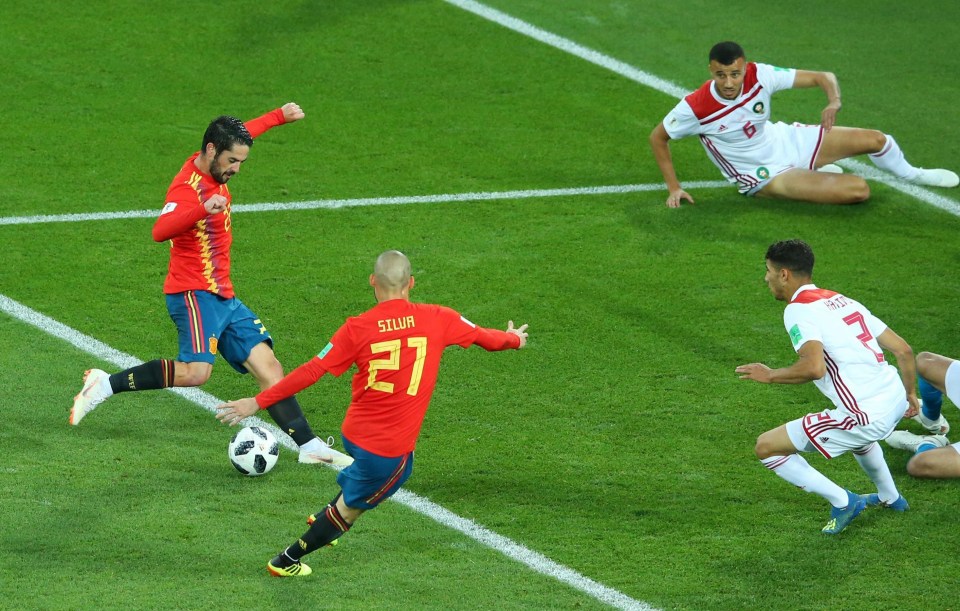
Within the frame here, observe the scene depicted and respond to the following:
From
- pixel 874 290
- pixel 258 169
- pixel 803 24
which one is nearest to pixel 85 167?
pixel 258 169

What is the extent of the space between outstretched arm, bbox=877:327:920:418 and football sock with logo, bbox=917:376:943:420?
100cm

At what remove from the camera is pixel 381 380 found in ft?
20.0

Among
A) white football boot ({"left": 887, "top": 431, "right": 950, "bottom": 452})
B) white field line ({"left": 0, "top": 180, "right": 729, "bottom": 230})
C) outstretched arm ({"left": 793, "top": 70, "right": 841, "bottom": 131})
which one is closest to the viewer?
white football boot ({"left": 887, "top": 431, "right": 950, "bottom": 452})

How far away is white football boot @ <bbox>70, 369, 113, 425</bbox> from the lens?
7.72 metres

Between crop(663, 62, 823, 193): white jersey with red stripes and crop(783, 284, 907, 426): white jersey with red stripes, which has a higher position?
crop(663, 62, 823, 193): white jersey with red stripes

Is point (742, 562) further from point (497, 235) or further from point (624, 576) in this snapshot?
point (497, 235)

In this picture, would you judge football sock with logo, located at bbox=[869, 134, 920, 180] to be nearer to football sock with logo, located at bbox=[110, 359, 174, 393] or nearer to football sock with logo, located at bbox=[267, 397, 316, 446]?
football sock with logo, located at bbox=[267, 397, 316, 446]

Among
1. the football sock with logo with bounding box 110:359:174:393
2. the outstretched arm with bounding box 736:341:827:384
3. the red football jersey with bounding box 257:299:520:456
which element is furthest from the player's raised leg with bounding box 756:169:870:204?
the football sock with logo with bounding box 110:359:174:393

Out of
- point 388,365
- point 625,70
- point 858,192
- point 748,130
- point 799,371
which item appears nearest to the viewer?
point 388,365

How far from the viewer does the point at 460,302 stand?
31.7 ft

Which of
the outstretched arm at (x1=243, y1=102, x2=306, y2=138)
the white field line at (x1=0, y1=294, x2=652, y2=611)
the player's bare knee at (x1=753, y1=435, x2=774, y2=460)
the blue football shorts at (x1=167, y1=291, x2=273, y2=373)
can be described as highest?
the outstretched arm at (x1=243, y1=102, x2=306, y2=138)

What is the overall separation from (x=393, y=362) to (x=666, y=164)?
5.67m

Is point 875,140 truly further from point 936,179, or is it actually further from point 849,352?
point 849,352

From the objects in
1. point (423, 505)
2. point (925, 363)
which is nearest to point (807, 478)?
point (925, 363)
